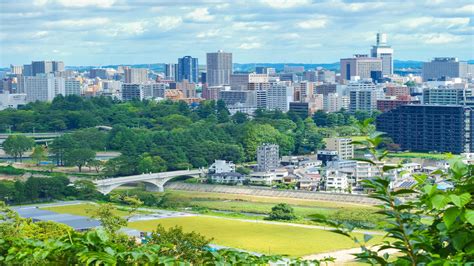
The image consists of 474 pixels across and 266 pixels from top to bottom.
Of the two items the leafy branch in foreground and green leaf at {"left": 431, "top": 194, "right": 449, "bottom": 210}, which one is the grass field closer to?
the leafy branch in foreground

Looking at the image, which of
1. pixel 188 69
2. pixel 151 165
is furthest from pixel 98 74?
pixel 151 165

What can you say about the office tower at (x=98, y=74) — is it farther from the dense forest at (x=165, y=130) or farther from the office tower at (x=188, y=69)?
the dense forest at (x=165, y=130)

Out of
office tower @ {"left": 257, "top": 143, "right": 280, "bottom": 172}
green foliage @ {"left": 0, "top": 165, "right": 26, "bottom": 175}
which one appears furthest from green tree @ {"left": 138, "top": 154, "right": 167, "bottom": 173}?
green foliage @ {"left": 0, "top": 165, "right": 26, "bottom": 175}

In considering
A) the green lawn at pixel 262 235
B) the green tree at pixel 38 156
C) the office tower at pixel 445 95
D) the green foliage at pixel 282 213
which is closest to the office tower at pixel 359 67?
the office tower at pixel 445 95

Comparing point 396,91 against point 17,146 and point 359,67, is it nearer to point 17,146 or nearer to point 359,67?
point 17,146

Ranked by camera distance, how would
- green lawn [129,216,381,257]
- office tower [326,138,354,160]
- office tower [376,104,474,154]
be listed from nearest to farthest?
green lawn [129,216,381,257] < office tower [326,138,354,160] < office tower [376,104,474,154]

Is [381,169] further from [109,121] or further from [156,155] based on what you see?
[109,121]
